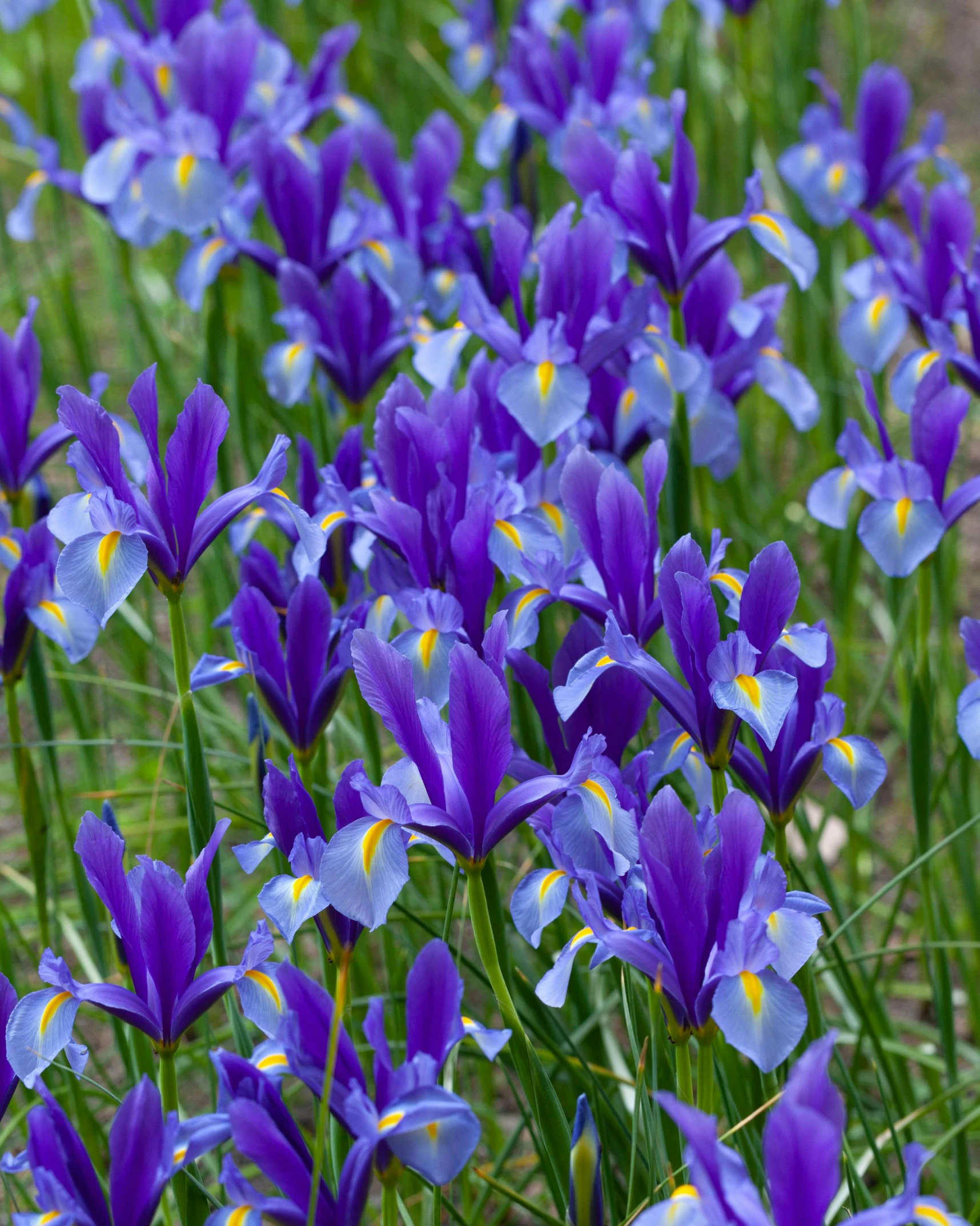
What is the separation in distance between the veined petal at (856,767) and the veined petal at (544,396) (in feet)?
1.97

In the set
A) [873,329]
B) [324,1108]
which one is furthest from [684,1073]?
[873,329]

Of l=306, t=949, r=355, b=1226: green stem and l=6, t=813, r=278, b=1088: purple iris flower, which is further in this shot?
l=6, t=813, r=278, b=1088: purple iris flower

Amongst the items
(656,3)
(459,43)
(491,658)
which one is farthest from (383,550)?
(459,43)

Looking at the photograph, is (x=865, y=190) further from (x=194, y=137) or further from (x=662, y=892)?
(x=662, y=892)

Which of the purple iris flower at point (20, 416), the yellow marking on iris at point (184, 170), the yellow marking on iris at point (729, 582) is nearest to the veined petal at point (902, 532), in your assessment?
the yellow marking on iris at point (729, 582)

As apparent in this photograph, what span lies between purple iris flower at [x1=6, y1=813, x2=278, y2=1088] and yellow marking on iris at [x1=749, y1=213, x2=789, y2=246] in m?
1.48

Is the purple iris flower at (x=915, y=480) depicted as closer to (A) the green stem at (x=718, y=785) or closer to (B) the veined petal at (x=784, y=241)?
(B) the veined petal at (x=784, y=241)

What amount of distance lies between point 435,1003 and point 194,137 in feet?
7.21

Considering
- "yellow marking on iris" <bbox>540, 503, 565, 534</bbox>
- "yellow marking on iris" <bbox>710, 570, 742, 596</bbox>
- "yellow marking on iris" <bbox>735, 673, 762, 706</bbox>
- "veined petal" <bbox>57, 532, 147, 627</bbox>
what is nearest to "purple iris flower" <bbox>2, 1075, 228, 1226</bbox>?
"veined petal" <bbox>57, 532, 147, 627</bbox>

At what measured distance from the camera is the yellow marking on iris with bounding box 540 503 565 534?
198cm

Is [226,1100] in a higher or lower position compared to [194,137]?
lower

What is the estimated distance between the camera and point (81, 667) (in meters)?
Result: 3.17

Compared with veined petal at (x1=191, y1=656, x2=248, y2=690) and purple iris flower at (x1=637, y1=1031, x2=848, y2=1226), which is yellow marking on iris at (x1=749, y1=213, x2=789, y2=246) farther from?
purple iris flower at (x1=637, y1=1031, x2=848, y2=1226)

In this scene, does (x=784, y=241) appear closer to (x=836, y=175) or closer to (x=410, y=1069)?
(x=836, y=175)
